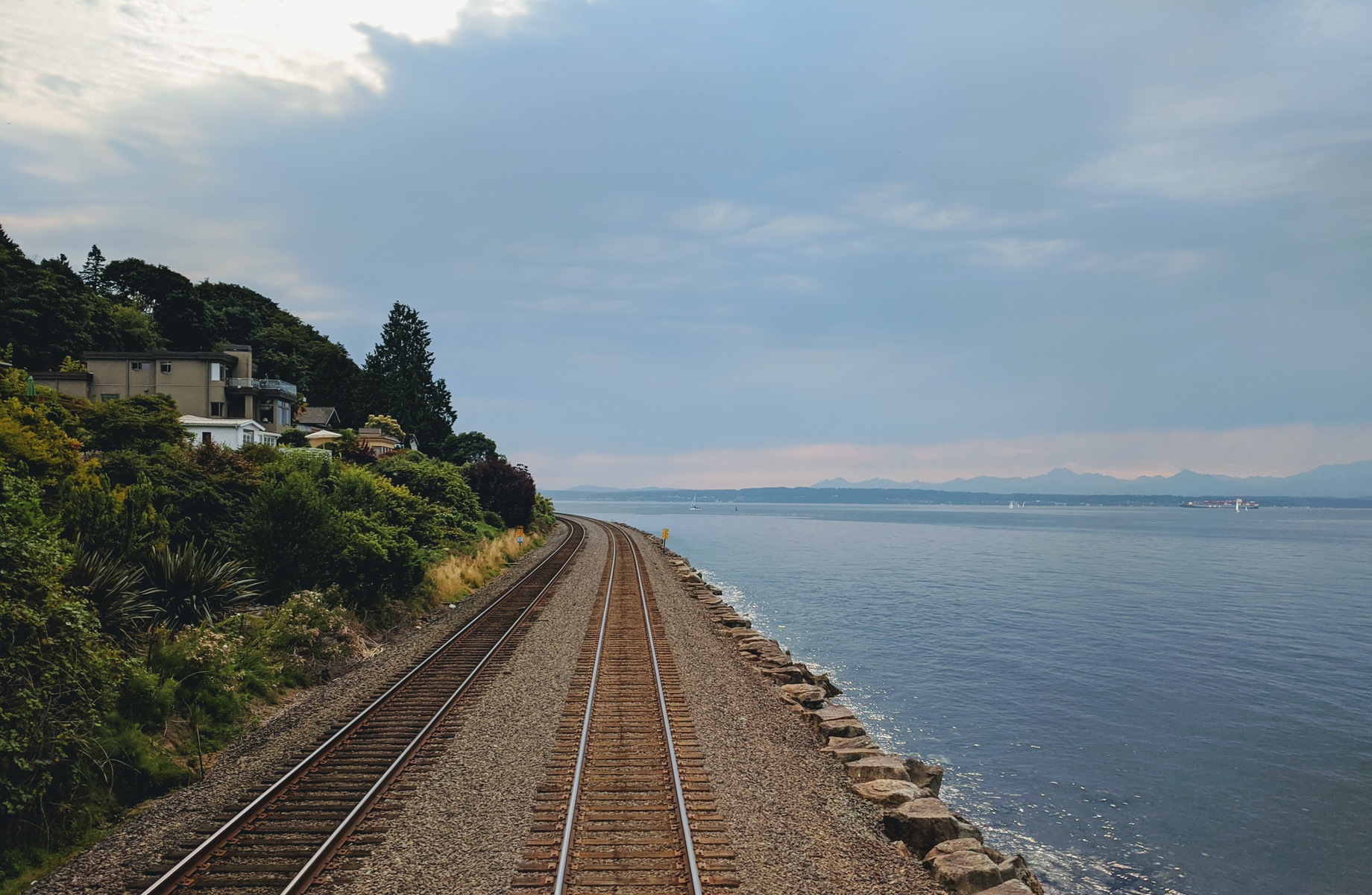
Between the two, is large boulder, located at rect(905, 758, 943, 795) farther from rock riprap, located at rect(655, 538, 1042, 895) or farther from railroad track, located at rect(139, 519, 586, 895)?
railroad track, located at rect(139, 519, 586, 895)

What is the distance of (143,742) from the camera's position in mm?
10180

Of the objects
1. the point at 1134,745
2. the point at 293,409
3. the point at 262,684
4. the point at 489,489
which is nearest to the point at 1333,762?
the point at 1134,745

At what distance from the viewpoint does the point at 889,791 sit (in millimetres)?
10414

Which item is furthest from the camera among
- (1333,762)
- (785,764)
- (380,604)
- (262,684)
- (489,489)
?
(489,489)

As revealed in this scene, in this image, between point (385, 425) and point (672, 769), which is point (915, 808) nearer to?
point (672, 769)

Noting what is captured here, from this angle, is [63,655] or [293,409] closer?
[63,655]

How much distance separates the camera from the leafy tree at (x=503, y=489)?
55.8 metres

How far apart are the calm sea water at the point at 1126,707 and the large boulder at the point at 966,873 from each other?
4302 millimetres

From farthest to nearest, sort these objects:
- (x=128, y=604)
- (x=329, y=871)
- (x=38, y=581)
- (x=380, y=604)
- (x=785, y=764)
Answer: (x=380, y=604) → (x=128, y=604) → (x=785, y=764) → (x=38, y=581) → (x=329, y=871)

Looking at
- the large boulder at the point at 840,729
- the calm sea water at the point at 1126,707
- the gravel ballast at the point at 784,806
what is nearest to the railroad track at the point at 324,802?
the gravel ballast at the point at 784,806

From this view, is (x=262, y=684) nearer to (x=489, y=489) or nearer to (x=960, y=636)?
(x=960, y=636)

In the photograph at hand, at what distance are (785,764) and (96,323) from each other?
80485mm

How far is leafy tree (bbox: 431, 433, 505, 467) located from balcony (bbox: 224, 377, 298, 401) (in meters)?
19.8

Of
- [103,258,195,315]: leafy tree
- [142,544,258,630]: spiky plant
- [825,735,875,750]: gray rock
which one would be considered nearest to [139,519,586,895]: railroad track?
[142,544,258,630]: spiky plant
